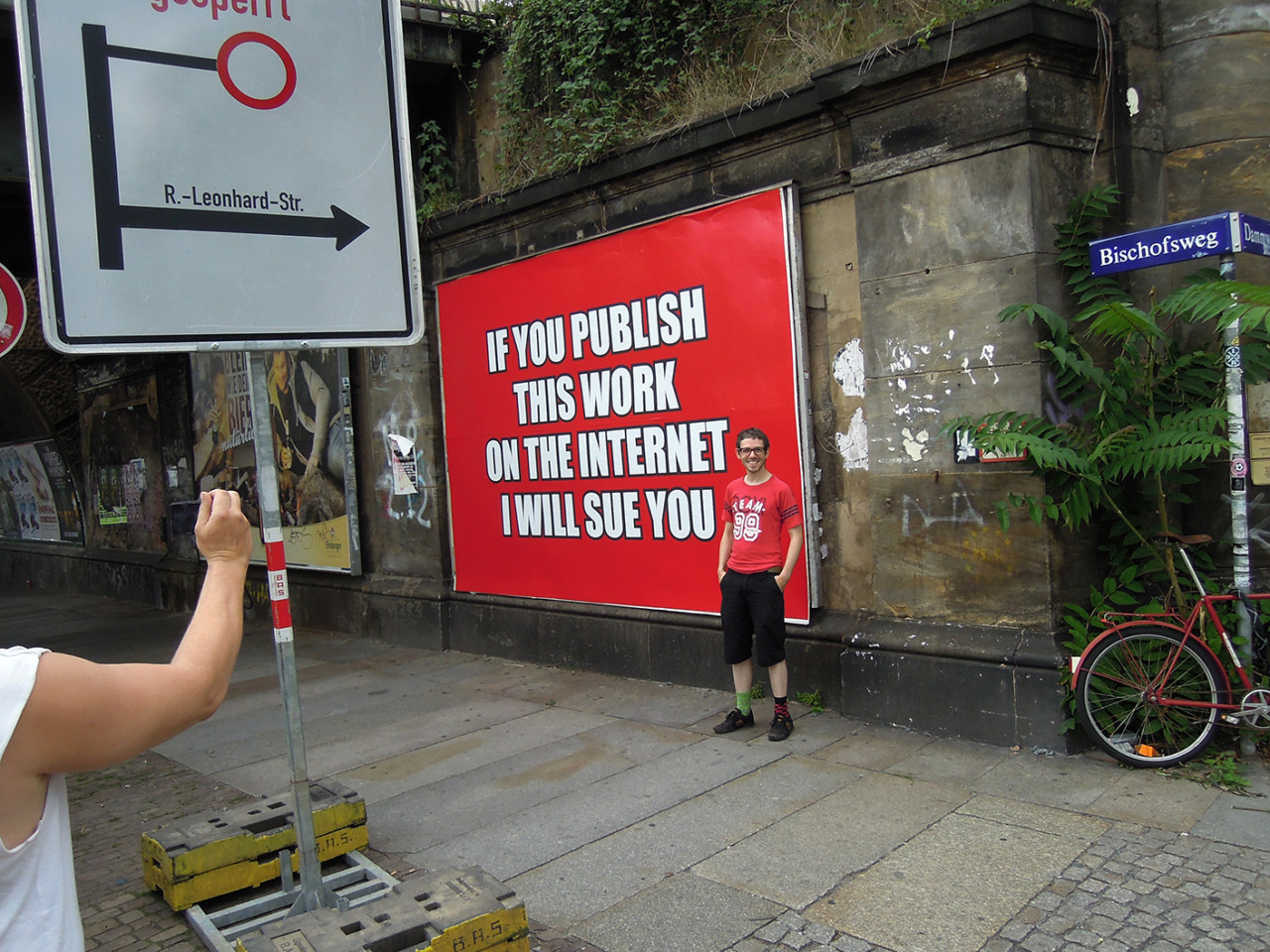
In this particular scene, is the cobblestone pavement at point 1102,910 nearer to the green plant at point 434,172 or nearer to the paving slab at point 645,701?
the paving slab at point 645,701

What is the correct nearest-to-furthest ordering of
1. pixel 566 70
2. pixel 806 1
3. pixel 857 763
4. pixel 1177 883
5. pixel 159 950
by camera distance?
pixel 1177 883 < pixel 159 950 < pixel 857 763 < pixel 806 1 < pixel 566 70

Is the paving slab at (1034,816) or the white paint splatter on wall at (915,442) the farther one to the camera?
the white paint splatter on wall at (915,442)

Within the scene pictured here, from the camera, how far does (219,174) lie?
11.2 feet

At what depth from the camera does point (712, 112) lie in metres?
7.01

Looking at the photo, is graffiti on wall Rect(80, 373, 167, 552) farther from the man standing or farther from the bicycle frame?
the bicycle frame

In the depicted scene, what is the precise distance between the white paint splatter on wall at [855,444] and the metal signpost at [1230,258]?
1665 mm

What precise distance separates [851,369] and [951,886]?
11.0 ft

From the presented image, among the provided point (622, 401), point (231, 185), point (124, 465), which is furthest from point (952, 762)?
point (124, 465)

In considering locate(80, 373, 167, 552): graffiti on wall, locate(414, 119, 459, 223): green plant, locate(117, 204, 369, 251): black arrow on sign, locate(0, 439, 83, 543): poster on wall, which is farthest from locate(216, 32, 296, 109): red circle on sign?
locate(0, 439, 83, 543): poster on wall

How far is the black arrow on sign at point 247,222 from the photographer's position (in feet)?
10.6

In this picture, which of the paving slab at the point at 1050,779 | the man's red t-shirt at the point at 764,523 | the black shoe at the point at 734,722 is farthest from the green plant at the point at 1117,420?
the black shoe at the point at 734,722

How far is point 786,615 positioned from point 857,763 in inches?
53.8

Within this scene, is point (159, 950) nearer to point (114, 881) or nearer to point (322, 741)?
point (114, 881)

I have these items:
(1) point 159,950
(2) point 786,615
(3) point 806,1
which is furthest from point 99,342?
(3) point 806,1
